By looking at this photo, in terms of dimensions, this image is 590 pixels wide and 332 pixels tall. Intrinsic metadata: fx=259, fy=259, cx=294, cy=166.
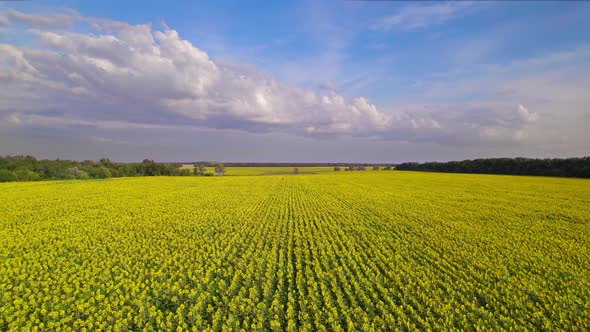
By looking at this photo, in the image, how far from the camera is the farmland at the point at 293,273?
620 centimetres

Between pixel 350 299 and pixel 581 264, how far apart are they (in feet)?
31.5

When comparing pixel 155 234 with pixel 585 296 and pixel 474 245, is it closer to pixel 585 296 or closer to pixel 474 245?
pixel 474 245

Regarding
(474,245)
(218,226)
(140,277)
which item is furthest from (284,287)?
(474,245)

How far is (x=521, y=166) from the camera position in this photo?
204 feet

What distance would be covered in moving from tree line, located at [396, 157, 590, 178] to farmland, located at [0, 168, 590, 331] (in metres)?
49.3

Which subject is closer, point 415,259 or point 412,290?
point 412,290

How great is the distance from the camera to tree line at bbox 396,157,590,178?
5023 cm

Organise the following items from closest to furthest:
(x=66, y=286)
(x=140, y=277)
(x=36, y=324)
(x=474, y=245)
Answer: (x=36, y=324) < (x=66, y=286) < (x=140, y=277) < (x=474, y=245)

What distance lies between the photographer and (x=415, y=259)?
33.2 feet

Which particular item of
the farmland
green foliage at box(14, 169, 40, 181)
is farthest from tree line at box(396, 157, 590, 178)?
green foliage at box(14, 169, 40, 181)

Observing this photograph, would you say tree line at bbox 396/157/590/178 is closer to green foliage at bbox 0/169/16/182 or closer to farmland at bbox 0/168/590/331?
farmland at bbox 0/168/590/331

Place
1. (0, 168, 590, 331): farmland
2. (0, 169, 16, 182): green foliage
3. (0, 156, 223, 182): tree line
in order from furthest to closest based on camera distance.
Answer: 1. (0, 156, 223, 182): tree line
2. (0, 169, 16, 182): green foliage
3. (0, 168, 590, 331): farmland

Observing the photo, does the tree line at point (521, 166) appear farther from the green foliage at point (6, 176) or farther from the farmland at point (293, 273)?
the green foliage at point (6, 176)

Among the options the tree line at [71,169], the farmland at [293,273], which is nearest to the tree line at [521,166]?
the farmland at [293,273]
